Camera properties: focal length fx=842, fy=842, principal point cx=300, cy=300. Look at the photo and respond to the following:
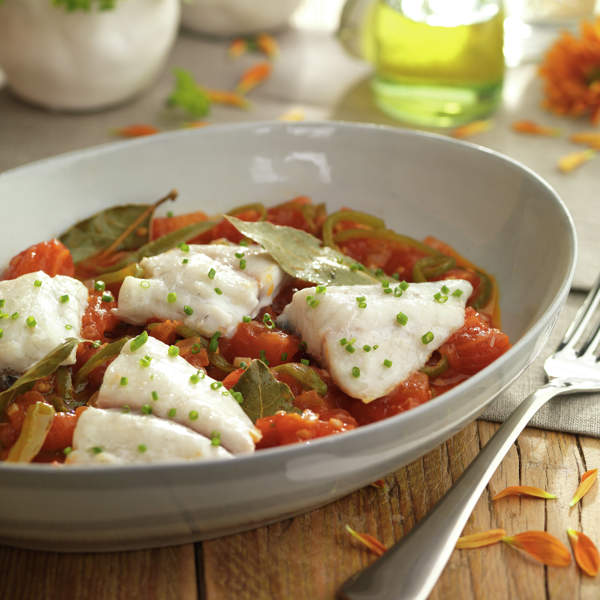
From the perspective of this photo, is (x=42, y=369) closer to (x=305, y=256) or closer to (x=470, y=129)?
(x=305, y=256)

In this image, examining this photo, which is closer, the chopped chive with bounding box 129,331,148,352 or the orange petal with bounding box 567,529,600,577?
the orange petal with bounding box 567,529,600,577

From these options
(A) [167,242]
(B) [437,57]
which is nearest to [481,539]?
(A) [167,242]

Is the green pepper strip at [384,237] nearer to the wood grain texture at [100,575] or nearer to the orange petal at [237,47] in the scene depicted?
the wood grain texture at [100,575]

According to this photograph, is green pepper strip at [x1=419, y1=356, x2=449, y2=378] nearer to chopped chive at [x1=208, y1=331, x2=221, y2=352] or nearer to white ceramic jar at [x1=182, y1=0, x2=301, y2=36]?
chopped chive at [x1=208, y1=331, x2=221, y2=352]

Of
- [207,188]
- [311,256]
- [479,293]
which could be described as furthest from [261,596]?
[207,188]

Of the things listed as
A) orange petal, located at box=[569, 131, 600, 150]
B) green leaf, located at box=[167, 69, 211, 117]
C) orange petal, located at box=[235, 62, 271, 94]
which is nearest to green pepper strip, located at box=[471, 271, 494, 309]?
orange petal, located at box=[569, 131, 600, 150]

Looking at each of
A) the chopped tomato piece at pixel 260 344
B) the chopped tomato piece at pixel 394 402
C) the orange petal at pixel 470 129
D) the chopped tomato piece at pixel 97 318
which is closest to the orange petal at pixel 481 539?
the chopped tomato piece at pixel 394 402
